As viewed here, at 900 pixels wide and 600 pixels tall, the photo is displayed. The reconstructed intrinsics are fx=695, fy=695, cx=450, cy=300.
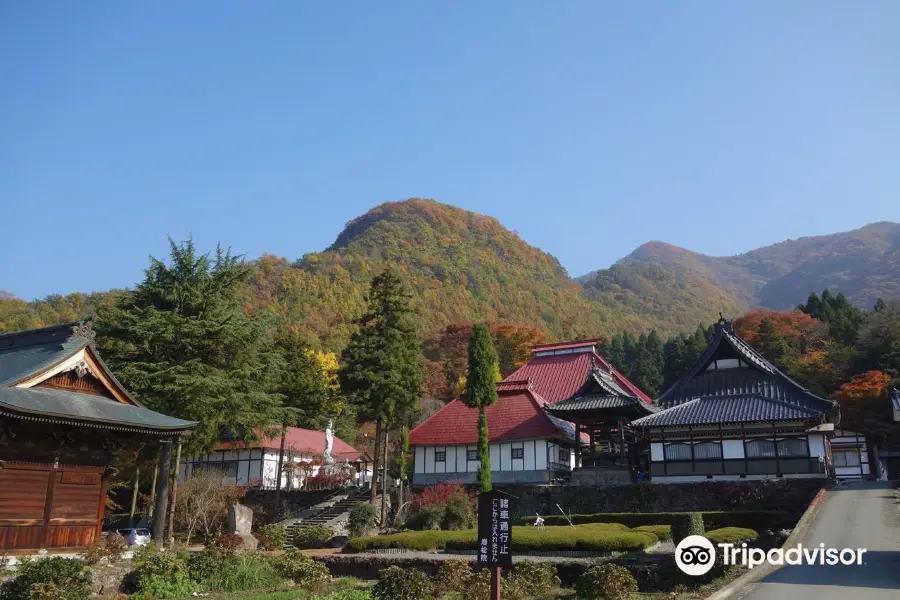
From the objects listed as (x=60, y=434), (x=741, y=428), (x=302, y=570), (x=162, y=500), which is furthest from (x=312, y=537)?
(x=741, y=428)

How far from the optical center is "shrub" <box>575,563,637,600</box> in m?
13.5

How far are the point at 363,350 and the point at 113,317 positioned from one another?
1159 cm

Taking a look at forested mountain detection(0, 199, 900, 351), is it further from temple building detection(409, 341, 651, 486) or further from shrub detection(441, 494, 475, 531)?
shrub detection(441, 494, 475, 531)

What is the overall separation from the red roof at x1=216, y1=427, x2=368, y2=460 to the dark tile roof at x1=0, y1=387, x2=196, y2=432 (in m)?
21.1

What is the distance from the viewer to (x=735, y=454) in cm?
3228

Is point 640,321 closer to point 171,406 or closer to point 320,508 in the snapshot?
point 320,508

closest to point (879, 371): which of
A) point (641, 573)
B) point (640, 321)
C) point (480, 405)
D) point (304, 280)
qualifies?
point (480, 405)

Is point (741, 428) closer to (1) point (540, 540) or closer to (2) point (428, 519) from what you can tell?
(1) point (540, 540)

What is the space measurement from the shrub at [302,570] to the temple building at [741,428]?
19031 mm

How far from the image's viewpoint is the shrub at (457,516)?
30.0m

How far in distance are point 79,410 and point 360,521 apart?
14.1 m

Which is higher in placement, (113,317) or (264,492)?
(113,317)

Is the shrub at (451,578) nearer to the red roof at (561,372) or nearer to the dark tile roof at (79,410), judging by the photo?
the dark tile roof at (79,410)

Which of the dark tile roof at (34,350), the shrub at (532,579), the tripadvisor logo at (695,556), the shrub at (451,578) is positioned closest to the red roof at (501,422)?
the tripadvisor logo at (695,556)
